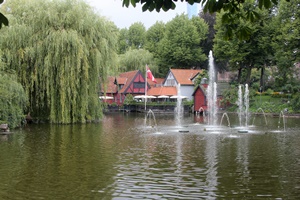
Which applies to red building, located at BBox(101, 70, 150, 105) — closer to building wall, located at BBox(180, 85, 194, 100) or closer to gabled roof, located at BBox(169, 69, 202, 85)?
gabled roof, located at BBox(169, 69, 202, 85)

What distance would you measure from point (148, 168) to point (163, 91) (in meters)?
49.9

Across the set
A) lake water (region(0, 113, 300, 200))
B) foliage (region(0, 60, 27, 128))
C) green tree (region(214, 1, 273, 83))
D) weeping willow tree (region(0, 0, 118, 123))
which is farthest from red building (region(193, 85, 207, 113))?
lake water (region(0, 113, 300, 200))

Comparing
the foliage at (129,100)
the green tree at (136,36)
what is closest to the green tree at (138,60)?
the foliage at (129,100)

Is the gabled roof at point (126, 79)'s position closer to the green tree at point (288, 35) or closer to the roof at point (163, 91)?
the roof at point (163, 91)

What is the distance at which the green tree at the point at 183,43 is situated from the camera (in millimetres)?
63938

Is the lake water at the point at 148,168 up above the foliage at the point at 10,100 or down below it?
below

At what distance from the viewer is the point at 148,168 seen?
12.3 meters

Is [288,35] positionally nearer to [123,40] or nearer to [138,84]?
[138,84]

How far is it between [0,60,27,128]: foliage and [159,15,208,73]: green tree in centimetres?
4189

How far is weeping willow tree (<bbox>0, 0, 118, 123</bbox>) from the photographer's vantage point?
27273mm

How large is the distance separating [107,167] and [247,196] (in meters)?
5.09

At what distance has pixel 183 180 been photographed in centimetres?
1053

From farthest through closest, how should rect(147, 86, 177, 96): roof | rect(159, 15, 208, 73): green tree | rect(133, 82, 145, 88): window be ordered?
rect(133, 82, 145, 88): window → rect(159, 15, 208, 73): green tree → rect(147, 86, 177, 96): roof

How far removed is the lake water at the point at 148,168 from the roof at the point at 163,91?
136 ft
